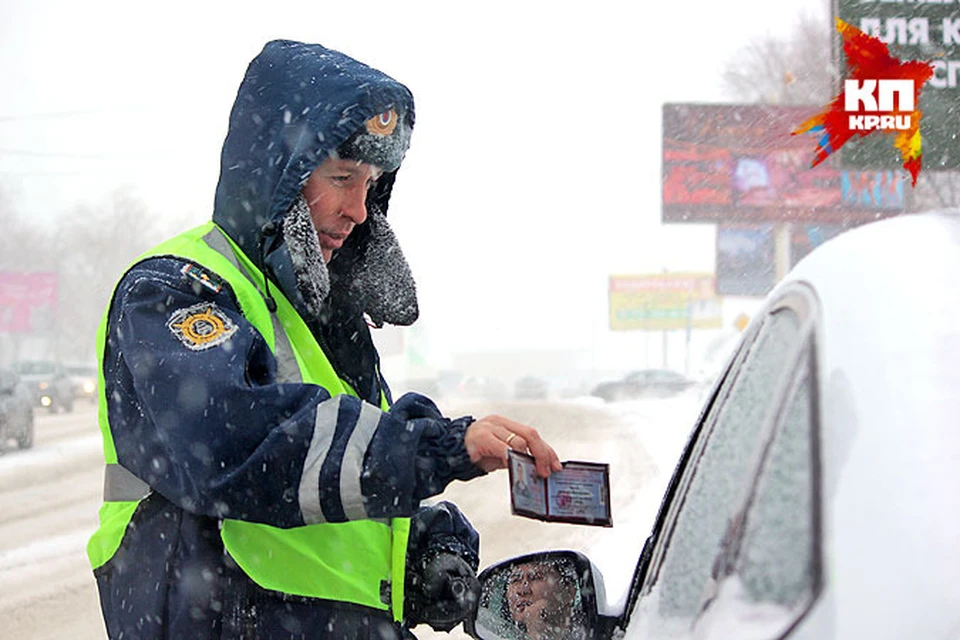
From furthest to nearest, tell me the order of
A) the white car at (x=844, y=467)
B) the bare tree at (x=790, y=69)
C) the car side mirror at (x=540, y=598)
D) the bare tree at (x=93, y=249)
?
1. the bare tree at (x=93, y=249)
2. the bare tree at (x=790, y=69)
3. the car side mirror at (x=540, y=598)
4. the white car at (x=844, y=467)

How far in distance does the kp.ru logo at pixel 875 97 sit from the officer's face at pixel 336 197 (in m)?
5.75

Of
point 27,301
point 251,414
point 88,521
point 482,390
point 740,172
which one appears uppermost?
point 251,414

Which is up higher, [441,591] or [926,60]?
[926,60]

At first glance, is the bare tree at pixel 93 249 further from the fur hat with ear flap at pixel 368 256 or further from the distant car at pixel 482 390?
the fur hat with ear flap at pixel 368 256

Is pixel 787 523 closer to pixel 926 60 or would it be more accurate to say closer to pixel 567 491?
pixel 567 491

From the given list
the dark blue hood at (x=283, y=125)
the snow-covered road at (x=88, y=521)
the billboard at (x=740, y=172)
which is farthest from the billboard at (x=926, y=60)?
the billboard at (x=740, y=172)

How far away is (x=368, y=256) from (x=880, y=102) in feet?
20.0

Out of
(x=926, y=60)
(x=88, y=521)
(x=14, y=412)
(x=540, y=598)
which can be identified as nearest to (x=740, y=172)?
(x=14, y=412)

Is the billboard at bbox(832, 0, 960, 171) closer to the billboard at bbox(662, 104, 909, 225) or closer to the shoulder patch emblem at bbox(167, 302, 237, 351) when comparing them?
the shoulder patch emblem at bbox(167, 302, 237, 351)

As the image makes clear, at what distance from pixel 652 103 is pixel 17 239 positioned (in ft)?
120

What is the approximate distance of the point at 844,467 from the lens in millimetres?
885

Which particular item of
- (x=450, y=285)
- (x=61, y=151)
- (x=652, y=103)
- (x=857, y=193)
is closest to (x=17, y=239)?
(x=61, y=151)

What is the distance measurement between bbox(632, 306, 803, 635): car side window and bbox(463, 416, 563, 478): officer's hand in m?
0.20

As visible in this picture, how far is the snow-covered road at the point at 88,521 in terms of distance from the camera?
21.4ft
